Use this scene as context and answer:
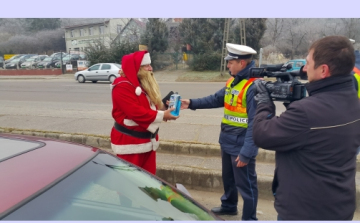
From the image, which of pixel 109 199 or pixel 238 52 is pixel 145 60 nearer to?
pixel 238 52

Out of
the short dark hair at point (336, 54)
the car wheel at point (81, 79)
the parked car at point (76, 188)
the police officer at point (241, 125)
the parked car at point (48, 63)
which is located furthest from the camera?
the parked car at point (48, 63)

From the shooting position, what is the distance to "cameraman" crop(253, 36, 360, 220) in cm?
167

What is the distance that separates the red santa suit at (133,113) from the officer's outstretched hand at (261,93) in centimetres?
Answer: 118

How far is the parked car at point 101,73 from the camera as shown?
2023cm

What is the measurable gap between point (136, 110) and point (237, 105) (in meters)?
0.95

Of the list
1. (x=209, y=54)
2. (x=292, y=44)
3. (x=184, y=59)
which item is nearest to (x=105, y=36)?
(x=184, y=59)

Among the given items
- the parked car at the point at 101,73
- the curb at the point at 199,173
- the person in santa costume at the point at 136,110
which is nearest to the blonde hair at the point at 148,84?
the person in santa costume at the point at 136,110

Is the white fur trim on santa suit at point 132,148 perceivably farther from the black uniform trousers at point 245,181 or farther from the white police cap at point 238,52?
the white police cap at point 238,52

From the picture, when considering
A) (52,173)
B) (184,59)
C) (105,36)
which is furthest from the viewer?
(105,36)

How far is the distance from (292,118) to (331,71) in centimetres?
33

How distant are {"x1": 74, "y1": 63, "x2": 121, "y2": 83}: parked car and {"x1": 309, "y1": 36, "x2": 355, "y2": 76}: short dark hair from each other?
1891 cm

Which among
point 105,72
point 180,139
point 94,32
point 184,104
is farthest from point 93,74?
point 94,32

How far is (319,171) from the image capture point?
5.68 ft

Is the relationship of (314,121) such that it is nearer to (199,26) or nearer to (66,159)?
(66,159)
